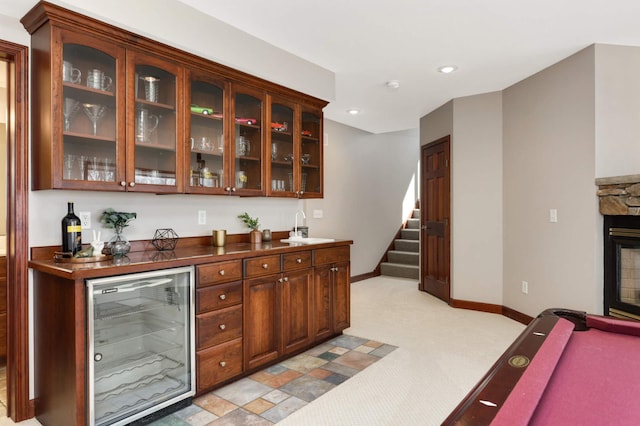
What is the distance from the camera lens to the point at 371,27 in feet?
9.77

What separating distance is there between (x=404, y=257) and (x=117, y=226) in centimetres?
522

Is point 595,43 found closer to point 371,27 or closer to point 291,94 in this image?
point 371,27

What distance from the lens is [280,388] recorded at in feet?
8.65

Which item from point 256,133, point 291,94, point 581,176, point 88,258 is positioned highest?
point 291,94

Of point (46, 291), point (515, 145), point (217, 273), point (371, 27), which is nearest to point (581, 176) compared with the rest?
point (515, 145)

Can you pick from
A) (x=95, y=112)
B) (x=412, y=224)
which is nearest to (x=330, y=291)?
(x=95, y=112)

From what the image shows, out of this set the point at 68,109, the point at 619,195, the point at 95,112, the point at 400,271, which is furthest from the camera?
the point at 400,271

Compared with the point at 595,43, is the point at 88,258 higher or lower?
lower

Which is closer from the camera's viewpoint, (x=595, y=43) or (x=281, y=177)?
(x=595, y=43)

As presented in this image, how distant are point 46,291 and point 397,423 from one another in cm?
208

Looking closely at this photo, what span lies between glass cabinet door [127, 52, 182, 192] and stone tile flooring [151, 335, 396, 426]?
1.38 meters

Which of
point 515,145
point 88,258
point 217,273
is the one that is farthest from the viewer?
point 515,145

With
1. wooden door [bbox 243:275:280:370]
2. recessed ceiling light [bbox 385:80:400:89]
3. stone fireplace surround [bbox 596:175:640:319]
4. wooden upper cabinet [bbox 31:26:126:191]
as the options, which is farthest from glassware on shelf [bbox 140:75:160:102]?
stone fireplace surround [bbox 596:175:640:319]

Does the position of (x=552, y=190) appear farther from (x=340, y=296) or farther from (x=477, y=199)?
(x=340, y=296)
